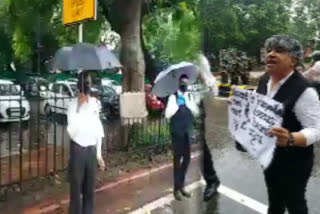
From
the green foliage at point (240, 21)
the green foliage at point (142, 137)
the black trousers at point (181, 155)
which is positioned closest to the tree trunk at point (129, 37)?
the green foliage at point (142, 137)

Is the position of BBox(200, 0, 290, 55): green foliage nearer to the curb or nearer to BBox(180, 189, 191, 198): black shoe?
BBox(180, 189, 191, 198): black shoe

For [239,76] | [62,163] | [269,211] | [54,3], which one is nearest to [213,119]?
[239,76]

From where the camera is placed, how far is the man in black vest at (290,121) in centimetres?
114

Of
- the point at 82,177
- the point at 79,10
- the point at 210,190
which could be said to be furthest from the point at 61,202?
the point at 210,190

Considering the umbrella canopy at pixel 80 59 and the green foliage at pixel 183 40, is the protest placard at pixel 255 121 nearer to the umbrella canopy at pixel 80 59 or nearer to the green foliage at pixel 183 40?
the green foliage at pixel 183 40

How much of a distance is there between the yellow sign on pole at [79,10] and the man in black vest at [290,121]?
94cm

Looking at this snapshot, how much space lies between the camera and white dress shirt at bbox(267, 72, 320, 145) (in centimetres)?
123

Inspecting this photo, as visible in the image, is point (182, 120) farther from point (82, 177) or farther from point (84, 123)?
point (82, 177)

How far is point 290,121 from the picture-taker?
126 centimetres

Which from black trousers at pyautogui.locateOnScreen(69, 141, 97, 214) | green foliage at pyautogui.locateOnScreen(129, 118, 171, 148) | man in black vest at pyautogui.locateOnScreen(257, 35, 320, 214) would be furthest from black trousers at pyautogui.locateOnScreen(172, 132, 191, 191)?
black trousers at pyautogui.locateOnScreen(69, 141, 97, 214)

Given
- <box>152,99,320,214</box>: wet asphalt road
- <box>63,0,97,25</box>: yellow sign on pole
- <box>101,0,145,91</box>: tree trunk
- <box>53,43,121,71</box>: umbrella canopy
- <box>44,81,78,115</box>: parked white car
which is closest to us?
<box>152,99,320,214</box>: wet asphalt road

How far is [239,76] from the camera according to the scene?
1.08 meters

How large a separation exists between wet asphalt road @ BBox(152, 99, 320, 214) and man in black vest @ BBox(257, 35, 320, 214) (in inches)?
3.7

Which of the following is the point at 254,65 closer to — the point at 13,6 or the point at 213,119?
the point at 213,119
